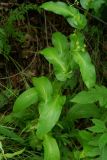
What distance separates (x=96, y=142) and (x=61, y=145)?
1.07 feet

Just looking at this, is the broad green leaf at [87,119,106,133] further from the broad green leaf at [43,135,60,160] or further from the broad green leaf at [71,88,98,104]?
the broad green leaf at [43,135,60,160]

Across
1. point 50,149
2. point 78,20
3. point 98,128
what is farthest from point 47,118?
point 78,20

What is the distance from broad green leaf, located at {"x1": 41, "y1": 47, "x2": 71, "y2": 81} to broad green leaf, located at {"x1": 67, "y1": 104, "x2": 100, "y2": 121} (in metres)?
0.27

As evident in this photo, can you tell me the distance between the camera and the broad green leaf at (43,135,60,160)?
208cm

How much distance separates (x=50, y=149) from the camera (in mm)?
2104

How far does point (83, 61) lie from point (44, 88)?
304 millimetres

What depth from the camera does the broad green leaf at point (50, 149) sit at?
208 cm

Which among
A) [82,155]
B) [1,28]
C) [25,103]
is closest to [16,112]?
[25,103]

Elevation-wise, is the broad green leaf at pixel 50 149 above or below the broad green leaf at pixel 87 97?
below

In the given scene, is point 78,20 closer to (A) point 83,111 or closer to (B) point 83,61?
(B) point 83,61

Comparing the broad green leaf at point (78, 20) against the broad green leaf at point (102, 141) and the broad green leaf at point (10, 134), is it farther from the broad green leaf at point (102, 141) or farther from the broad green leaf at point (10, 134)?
the broad green leaf at point (10, 134)

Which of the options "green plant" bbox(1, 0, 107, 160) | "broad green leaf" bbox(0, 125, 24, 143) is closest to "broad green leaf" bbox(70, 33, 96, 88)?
"green plant" bbox(1, 0, 107, 160)

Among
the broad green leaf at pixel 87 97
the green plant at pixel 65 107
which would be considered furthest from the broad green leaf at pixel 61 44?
the broad green leaf at pixel 87 97

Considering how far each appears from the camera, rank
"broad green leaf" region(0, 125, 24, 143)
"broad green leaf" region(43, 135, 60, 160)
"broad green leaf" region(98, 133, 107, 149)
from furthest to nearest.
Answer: "broad green leaf" region(0, 125, 24, 143), "broad green leaf" region(43, 135, 60, 160), "broad green leaf" region(98, 133, 107, 149)
